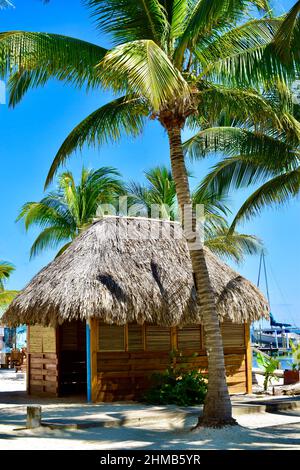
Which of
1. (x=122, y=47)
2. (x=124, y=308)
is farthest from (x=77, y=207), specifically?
(x=122, y=47)

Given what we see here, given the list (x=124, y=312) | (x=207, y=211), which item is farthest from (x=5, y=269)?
(x=124, y=312)

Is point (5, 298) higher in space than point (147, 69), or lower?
lower

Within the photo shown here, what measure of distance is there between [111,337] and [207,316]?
4.20 meters

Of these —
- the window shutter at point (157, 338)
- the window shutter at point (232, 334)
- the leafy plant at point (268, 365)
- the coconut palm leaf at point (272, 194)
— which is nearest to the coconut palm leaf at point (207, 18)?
the coconut palm leaf at point (272, 194)

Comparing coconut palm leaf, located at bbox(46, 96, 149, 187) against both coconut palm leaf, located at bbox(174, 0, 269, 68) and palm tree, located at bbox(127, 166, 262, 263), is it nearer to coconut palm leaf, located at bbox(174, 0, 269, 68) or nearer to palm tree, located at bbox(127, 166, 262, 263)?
coconut palm leaf, located at bbox(174, 0, 269, 68)

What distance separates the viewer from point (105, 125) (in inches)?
520

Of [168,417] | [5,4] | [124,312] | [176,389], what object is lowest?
[168,417]

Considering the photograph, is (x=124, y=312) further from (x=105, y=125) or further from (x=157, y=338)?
(x=105, y=125)

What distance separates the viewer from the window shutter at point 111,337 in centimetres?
1498

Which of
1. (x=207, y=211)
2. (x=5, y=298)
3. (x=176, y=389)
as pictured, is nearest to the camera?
(x=176, y=389)

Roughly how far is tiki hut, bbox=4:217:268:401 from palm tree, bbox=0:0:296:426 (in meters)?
3.27

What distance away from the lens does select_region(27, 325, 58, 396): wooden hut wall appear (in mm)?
16438

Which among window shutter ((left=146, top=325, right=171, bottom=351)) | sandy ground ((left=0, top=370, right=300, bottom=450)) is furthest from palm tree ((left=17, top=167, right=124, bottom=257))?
sandy ground ((left=0, top=370, right=300, bottom=450))

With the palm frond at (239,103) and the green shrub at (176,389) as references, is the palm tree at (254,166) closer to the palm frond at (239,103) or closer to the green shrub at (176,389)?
the palm frond at (239,103)
